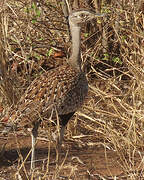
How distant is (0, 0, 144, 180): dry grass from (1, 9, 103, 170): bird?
553 millimetres

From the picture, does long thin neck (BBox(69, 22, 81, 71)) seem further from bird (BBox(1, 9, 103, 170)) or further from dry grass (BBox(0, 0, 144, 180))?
dry grass (BBox(0, 0, 144, 180))

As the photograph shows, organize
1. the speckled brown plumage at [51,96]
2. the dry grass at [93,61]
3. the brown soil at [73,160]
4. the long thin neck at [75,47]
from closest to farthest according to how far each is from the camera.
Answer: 1. the speckled brown plumage at [51,96]
2. the brown soil at [73,160]
3. the long thin neck at [75,47]
4. the dry grass at [93,61]

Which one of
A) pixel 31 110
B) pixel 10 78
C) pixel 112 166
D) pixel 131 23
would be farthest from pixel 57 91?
pixel 131 23

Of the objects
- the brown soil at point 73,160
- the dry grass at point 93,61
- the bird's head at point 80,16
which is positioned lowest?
the brown soil at point 73,160

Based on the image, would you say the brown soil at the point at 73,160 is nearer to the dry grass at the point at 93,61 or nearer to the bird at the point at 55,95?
the dry grass at the point at 93,61

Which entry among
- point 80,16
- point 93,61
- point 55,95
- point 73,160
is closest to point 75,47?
point 80,16

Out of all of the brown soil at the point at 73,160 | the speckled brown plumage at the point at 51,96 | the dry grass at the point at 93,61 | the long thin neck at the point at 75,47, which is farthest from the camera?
the dry grass at the point at 93,61

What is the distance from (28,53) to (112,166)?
8.28 ft

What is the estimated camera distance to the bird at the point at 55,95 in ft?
13.4

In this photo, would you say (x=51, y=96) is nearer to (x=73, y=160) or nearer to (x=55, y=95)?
(x=55, y=95)

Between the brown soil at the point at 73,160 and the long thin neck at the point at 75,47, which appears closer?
the brown soil at the point at 73,160

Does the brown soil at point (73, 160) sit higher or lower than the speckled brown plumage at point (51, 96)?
lower

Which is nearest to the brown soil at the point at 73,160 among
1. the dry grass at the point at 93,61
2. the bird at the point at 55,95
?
the dry grass at the point at 93,61

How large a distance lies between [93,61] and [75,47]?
179 centimetres
